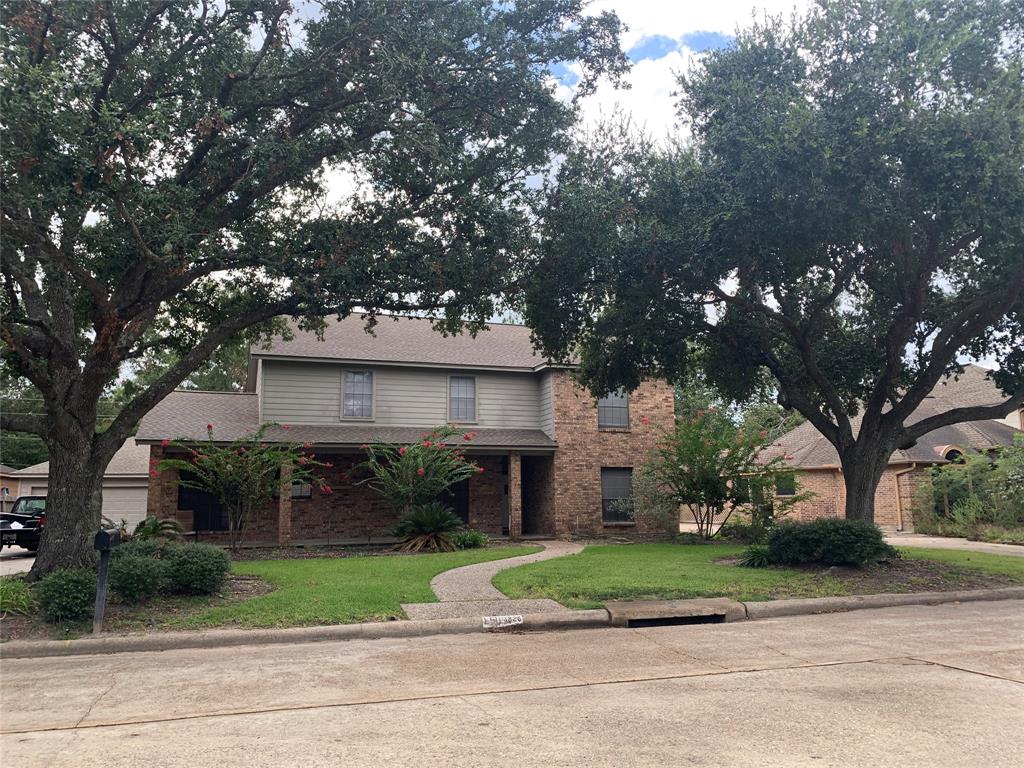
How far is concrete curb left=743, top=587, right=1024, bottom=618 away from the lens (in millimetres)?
9867

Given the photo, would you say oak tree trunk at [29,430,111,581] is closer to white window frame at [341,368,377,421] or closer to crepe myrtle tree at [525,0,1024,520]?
crepe myrtle tree at [525,0,1024,520]

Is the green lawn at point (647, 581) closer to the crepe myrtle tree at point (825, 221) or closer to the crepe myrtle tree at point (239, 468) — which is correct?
the crepe myrtle tree at point (825, 221)

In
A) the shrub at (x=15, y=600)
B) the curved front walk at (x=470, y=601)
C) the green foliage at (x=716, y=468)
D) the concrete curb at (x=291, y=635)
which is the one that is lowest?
the concrete curb at (x=291, y=635)

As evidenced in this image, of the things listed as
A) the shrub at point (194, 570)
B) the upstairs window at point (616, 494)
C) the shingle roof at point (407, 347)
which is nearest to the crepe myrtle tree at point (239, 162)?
the shrub at point (194, 570)

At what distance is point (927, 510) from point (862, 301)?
1027 centimetres

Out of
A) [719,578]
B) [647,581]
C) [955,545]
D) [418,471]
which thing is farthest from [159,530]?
[955,545]

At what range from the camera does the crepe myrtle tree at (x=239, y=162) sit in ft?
30.6

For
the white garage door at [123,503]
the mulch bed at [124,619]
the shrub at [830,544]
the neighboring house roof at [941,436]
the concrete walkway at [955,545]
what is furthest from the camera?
the white garage door at [123,503]

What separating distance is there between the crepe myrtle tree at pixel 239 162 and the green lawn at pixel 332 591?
2701mm

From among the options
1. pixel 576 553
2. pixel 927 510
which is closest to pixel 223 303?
pixel 576 553

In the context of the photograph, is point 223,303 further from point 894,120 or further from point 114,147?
point 894,120

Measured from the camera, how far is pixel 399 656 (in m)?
7.52

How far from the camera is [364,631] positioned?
8.58 m

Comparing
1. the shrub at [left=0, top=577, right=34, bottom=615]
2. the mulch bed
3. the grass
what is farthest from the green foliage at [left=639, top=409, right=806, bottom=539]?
the shrub at [left=0, top=577, right=34, bottom=615]
